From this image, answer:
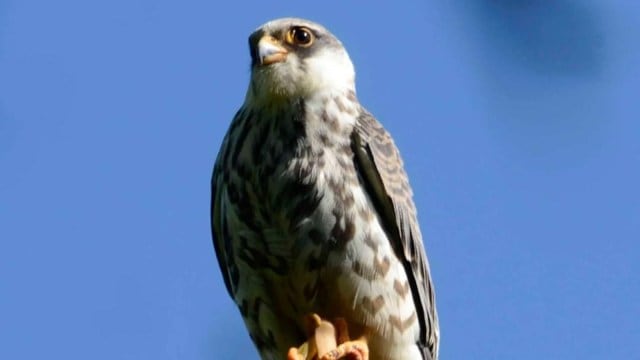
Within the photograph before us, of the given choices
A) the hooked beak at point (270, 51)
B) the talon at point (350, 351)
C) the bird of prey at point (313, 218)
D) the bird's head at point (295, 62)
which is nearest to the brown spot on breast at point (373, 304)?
the bird of prey at point (313, 218)

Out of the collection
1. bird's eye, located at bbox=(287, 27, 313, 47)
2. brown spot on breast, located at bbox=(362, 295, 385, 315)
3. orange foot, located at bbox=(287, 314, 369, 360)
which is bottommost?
orange foot, located at bbox=(287, 314, 369, 360)

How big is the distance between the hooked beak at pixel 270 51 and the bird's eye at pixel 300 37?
0.06 m

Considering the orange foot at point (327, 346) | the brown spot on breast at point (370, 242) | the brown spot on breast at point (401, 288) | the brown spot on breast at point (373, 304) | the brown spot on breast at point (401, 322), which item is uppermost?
the brown spot on breast at point (370, 242)

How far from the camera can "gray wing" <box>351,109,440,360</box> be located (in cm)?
477

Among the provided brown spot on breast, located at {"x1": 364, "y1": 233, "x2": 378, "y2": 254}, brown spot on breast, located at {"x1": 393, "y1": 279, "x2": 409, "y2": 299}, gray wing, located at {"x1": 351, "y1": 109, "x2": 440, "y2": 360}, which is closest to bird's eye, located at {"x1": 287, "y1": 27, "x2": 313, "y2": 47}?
gray wing, located at {"x1": 351, "y1": 109, "x2": 440, "y2": 360}

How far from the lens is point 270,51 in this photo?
16.3ft

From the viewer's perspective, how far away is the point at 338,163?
186 inches

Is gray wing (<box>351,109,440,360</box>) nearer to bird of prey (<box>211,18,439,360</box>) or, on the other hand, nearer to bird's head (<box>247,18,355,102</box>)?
bird of prey (<box>211,18,439,360</box>)

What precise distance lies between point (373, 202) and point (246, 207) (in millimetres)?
428

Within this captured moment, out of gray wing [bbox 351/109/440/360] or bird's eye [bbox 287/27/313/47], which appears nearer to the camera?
gray wing [bbox 351/109/440/360]

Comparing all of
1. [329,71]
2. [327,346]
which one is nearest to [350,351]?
[327,346]

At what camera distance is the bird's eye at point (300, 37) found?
16.6ft

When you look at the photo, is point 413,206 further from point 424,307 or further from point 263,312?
point 263,312

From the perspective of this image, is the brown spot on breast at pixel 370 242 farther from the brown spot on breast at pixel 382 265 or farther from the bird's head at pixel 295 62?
the bird's head at pixel 295 62
